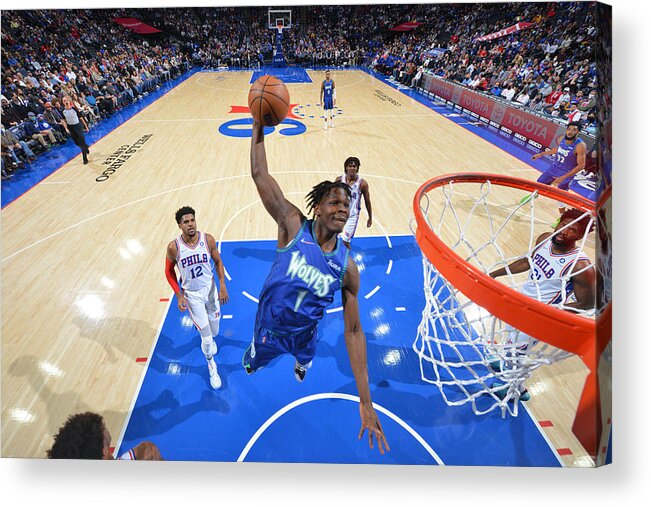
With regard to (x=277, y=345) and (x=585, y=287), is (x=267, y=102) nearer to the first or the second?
(x=277, y=345)

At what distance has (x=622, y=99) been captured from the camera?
2.65 m

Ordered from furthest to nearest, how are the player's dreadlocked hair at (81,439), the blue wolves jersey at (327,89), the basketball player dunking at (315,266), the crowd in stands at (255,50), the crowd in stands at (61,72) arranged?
the blue wolves jersey at (327,89) → the crowd in stands at (61,72) → the crowd in stands at (255,50) → the player's dreadlocked hair at (81,439) → the basketball player dunking at (315,266)

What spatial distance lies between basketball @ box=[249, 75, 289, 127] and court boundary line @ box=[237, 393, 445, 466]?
226 centimetres

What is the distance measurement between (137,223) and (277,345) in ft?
14.2

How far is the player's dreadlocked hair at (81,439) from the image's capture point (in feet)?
8.84

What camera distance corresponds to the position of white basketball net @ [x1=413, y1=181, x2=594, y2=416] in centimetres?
275

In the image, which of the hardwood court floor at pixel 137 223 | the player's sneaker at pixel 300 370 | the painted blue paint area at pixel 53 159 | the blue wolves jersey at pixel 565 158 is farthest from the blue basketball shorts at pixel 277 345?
the painted blue paint area at pixel 53 159

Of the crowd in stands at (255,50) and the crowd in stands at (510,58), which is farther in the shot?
the crowd in stands at (510,58)

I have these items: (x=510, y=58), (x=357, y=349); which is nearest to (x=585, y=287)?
(x=357, y=349)

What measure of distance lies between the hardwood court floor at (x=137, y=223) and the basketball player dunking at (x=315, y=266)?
187cm

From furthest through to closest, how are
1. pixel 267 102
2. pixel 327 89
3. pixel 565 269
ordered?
pixel 327 89
pixel 565 269
pixel 267 102

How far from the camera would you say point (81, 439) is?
275 cm

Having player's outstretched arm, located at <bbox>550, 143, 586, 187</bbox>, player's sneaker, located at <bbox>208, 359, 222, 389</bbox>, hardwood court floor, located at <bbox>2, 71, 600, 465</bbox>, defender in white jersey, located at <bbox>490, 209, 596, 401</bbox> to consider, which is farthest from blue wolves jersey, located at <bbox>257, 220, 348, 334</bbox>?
player's outstretched arm, located at <bbox>550, 143, 586, 187</bbox>

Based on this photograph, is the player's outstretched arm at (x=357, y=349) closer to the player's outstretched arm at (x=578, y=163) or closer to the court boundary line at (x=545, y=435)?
the court boundary line at (x=545, y=435)
